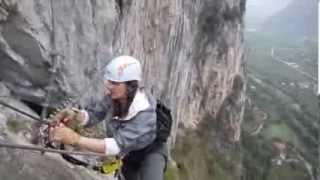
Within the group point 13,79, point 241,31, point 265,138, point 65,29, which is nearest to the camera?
point 13,79

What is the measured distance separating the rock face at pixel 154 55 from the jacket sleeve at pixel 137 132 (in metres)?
4.91

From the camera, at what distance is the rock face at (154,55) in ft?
48.1

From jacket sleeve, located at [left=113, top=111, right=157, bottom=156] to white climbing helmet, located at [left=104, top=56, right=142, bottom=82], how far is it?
0.50 metres

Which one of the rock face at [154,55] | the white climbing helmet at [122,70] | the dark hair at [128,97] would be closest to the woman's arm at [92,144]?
the dark hair at [128,97]

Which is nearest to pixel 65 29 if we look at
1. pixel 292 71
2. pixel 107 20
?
pixel 107 20

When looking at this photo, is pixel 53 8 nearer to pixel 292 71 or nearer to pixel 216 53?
pixel 216 53

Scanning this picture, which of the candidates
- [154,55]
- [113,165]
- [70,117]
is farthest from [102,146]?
[154,55]

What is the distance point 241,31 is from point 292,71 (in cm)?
12686

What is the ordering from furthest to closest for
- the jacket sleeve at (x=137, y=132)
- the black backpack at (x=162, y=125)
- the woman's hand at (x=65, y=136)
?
the black backpack at (x=162, y=125) < the jacket sleeve at (x=137, y=132) < the woman's hand at (x=65, y=136)

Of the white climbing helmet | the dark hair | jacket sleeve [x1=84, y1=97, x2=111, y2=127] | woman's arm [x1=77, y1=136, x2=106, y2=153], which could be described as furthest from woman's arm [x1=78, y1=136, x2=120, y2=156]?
jacket sleeve [x1=84, y1=97, x2=111, y2=127]

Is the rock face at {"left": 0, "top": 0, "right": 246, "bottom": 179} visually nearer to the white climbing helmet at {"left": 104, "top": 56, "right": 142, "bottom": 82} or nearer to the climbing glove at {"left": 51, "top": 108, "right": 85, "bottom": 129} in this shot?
the climbing glove at {"left": 51, "top": 108, "right": 85, "bottom": 129}

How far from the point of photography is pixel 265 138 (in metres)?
104

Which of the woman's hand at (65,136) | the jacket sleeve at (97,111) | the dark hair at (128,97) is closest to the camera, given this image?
the woman's hand at (65,136)

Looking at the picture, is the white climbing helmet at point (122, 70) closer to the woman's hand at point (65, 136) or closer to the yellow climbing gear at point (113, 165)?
the woman's hand at point (65, 136)
